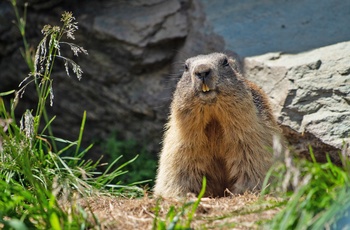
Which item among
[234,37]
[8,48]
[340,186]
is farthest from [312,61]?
[8,48]

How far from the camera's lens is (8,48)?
9.48 metres

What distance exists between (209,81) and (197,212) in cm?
155

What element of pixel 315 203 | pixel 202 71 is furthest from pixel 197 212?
pixel 202 71

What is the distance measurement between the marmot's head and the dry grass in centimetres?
100

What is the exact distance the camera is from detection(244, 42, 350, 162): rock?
6.82 m

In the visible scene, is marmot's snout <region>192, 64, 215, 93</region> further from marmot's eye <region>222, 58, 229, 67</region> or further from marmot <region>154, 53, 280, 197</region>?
marmot's eye <region>222, 58, 229, 67</region>

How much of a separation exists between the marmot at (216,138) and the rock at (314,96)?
0.84 metres

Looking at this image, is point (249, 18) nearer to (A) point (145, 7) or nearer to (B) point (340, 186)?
(A) point (145, 7)

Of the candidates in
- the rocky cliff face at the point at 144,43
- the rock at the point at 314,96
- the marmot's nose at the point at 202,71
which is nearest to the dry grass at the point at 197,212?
the marmot's nose at the point at 202,71

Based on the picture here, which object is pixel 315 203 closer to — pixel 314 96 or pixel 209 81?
pixel 209 81

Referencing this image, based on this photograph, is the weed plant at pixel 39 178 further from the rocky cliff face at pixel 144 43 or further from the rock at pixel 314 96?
the rocky cliff face at pixel 144 43

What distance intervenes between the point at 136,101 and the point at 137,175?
118cm

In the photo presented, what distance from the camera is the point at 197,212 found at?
465 cm

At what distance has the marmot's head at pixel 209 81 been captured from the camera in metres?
5.83
